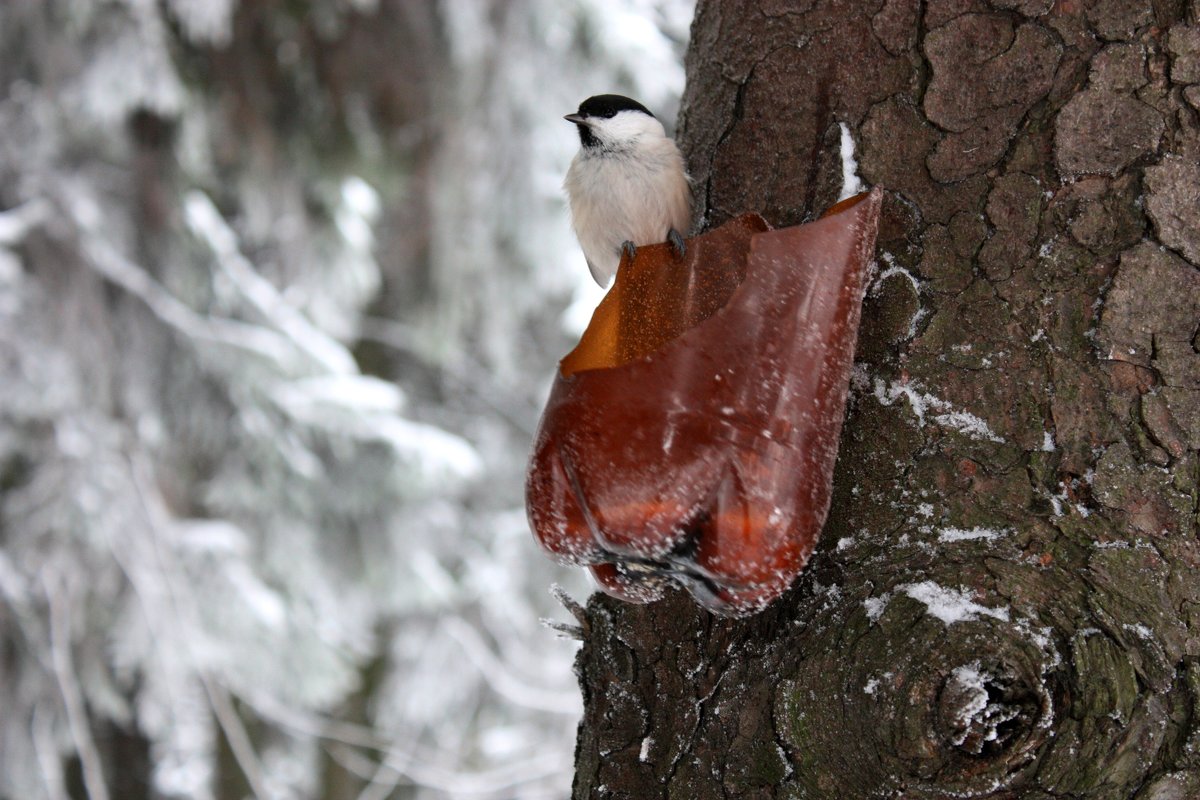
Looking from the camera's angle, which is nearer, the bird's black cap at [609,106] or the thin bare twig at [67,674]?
the bird's black cap at [609,106]

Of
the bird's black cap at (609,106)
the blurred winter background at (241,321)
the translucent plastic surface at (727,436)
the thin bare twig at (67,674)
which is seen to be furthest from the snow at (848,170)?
the thin bare twig at (67,674)

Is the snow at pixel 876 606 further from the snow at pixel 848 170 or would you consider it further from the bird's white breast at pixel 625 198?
the bird's white breast at pixel 625 198

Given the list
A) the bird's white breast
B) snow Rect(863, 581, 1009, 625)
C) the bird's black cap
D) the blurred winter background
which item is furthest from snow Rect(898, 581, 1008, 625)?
the blurred winter background

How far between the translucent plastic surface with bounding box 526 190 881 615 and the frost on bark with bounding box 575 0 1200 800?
11 cm

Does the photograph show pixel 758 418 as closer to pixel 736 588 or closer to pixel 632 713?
pixel 736 588

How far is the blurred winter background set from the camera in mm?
3801

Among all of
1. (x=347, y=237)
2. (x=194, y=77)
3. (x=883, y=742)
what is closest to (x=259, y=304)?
(x=347, y=237)

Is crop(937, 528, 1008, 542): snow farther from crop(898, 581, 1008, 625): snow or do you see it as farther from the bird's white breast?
the bird's white breast

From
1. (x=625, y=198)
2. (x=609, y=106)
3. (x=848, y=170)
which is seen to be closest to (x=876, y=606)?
(x=848, y=170)

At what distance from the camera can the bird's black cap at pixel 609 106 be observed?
194cm

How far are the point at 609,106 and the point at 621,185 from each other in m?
0.45

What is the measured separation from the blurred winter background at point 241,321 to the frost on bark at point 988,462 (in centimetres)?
256

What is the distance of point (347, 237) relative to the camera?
14.9 feet

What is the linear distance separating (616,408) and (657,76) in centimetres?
357
